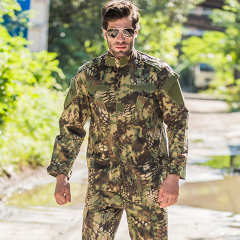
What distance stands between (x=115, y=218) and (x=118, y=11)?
127cm

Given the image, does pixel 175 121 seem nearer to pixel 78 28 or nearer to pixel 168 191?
pixel 168 191

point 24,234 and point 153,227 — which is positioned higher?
point 153,227

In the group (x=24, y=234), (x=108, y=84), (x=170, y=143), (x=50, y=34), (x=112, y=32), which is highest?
(x=50, y=34)

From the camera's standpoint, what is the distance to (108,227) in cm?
280

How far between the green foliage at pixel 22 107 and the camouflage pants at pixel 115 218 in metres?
4.19

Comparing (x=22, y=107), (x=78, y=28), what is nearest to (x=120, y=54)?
(x=22, y=107)

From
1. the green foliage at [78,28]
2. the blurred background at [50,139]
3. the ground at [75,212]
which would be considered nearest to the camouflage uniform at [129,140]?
the blurred background at [50,139]

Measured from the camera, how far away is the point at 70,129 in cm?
290

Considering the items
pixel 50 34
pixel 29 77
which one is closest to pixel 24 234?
pixel 29 77

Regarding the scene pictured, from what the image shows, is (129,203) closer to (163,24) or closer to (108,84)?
(108,84)

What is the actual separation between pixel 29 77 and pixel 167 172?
17.4 feet

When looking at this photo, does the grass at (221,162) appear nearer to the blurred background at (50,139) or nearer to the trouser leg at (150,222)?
the blurred background at (50,139)

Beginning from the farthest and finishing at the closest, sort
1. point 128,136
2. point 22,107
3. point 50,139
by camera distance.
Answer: point 50,139
point 22,107
point 128,136

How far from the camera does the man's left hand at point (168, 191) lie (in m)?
2.67
